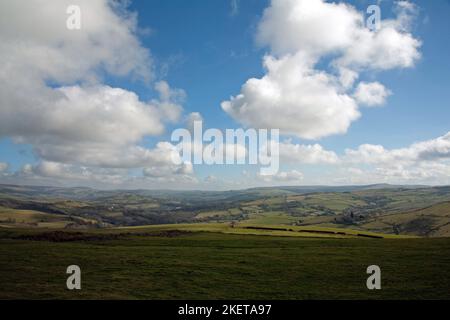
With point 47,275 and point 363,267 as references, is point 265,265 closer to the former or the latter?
point 363,267

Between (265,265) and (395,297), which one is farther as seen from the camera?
(265,265)
